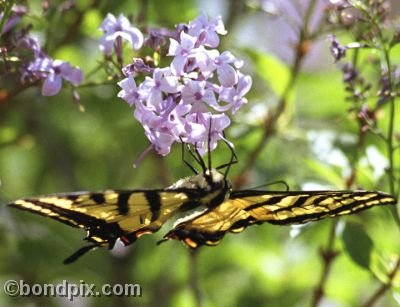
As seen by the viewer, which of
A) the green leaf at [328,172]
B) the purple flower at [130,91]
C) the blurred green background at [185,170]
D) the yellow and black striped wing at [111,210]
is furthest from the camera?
the blurred green background at [185,170]

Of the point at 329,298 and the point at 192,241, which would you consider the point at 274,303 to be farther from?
the point at 192,241

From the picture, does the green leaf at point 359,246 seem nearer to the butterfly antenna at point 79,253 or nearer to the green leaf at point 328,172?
the green leaf at point 328,172

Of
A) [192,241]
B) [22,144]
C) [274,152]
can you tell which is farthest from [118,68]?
[274,152]

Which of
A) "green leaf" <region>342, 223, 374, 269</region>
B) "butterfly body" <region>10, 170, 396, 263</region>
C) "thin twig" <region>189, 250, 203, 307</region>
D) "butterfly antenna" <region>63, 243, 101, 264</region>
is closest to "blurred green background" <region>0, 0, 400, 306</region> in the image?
"thin twig" <region>189, 250, 203, 307</region>

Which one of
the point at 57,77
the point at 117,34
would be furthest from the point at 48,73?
the point at 117,34

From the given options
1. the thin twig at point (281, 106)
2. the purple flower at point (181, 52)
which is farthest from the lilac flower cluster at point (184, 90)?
the thin twig at point (281, 106)

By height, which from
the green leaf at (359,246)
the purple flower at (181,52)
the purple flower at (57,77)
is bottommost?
the green leaf at (359,246)
